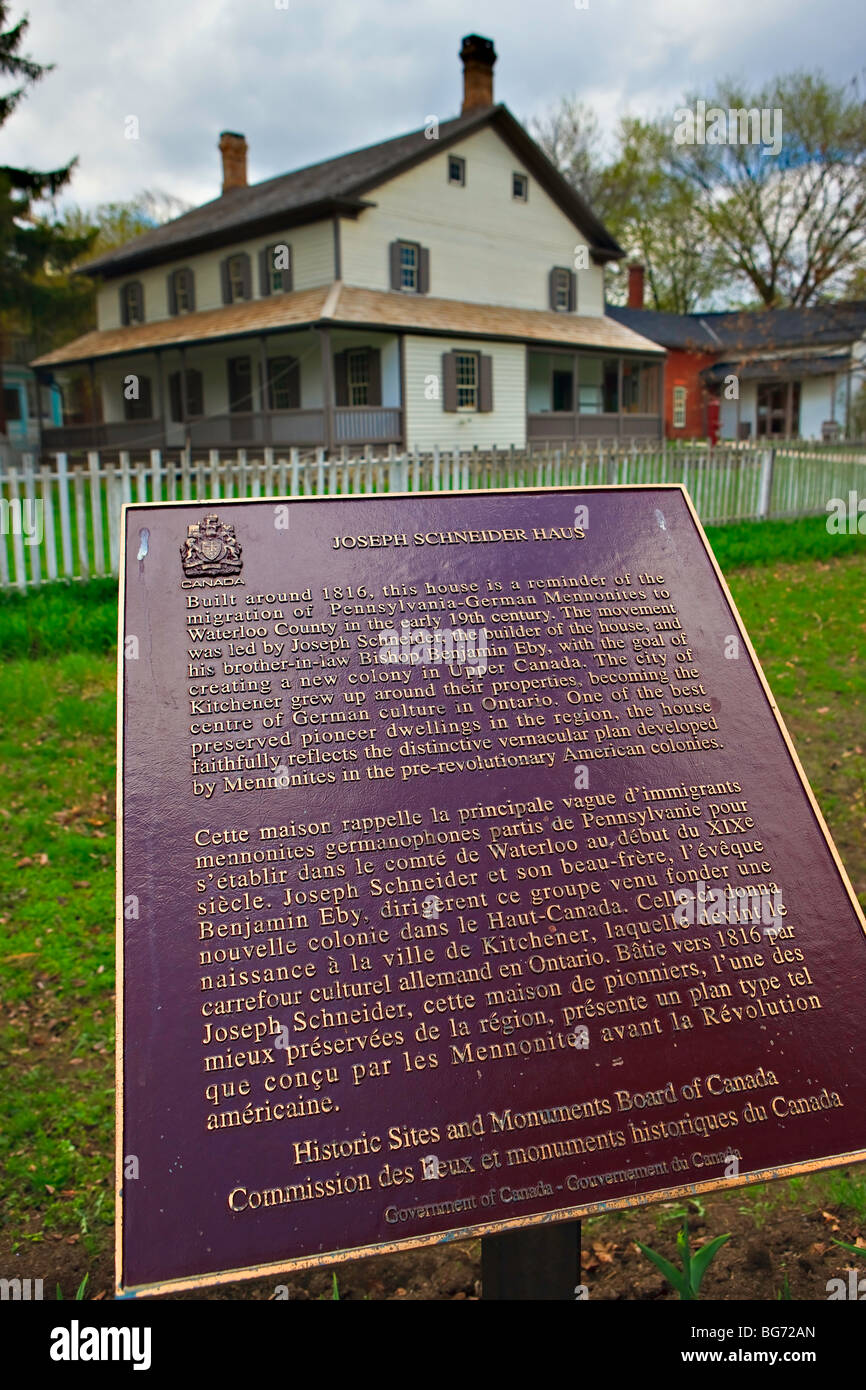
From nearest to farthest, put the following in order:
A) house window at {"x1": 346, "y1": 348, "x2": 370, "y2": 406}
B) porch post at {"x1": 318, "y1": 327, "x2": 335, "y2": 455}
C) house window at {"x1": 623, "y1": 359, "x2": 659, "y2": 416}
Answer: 1. porch post at {"x1": 318, "y1": 327, "x2": 335, "y2": 455}
2. house window at {"x1": 346, "y1": 348, "x2": 370, "y2": 406}
3. house window at {"x1": 623, "y1": 359, "x2": 659, "y2": 416}

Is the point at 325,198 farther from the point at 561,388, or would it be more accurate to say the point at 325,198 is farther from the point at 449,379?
the point at 561,388

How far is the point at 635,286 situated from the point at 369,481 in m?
37.9

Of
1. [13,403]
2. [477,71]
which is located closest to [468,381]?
[477,71]

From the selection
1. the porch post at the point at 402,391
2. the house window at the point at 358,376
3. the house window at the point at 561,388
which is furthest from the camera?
the house window at the point at 561,388

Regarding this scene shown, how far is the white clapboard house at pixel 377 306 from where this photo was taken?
23047 millimetres

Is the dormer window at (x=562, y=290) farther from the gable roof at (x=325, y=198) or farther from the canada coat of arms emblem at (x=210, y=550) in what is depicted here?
the canada coat of arms emblem at (x=210, y=550)

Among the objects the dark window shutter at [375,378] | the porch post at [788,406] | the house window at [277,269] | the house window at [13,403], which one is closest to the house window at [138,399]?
the house window at [277,269]

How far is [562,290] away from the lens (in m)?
28.0

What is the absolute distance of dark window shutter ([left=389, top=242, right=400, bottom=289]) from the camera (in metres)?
23.7

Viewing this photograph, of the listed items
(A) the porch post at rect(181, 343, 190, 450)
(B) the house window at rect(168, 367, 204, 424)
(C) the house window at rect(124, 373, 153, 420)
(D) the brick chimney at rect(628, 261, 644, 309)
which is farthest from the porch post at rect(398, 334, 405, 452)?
(D) the brick chimney at rect(628, 261, 644, 309)

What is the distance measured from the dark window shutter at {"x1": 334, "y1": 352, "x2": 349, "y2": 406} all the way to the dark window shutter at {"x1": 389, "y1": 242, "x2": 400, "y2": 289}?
2225 millimetres

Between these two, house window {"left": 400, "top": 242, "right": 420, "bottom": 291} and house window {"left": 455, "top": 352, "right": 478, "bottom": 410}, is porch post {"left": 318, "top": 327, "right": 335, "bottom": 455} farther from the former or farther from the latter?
house window {"left": 455, "top": 352, "right": 478, "bottom": 410}

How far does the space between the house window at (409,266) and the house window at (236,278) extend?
4145 mm
